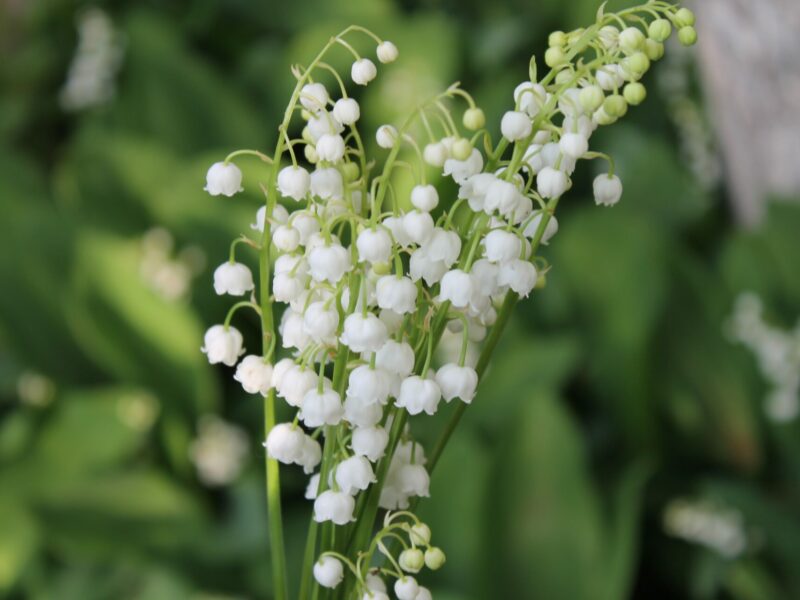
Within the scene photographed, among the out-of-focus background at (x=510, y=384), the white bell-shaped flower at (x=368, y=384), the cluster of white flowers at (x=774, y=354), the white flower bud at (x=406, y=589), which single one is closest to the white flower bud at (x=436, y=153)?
the white bell-shaped flower at (x=368, y=384)

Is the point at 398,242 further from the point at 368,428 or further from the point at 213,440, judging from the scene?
the point at 213,440

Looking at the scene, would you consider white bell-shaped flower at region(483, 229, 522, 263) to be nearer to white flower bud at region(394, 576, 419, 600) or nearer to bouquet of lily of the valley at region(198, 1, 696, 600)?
bouquet of lily of the valley at region(198, 1, 696, 600)

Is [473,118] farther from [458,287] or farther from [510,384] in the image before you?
[510,384]

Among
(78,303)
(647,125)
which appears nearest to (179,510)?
(78,303)

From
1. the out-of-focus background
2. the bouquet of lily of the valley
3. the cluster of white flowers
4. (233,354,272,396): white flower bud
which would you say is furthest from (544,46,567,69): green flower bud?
the cluster of white flowers

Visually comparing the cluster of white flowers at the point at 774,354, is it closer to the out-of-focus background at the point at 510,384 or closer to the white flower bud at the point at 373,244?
the out-of-focus background at the point at 510,384
